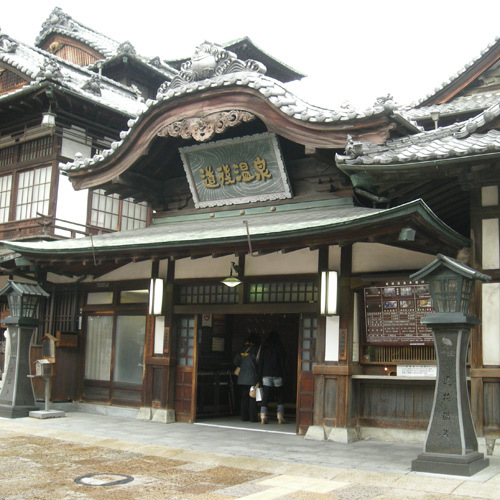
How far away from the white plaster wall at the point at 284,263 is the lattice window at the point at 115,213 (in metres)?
6.43

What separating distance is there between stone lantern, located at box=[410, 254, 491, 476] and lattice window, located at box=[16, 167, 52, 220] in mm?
12400

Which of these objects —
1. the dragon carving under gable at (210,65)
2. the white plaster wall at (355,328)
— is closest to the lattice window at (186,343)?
the white plaster wall at (355,328)

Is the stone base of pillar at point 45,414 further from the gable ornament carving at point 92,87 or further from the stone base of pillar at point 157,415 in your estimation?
the gable ornament carving at point 92,87

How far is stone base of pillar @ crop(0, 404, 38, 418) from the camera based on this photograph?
14055 mm

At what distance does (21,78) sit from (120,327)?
9485mm

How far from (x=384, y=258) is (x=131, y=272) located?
6.44 m

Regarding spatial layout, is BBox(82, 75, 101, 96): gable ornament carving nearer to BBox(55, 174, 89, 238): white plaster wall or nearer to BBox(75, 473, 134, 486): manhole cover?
BBox(55, 174, 89, 238): white plaster wall

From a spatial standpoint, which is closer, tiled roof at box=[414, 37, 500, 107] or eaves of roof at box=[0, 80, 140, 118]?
tiled roof at box=[414, 37, 500, 107]

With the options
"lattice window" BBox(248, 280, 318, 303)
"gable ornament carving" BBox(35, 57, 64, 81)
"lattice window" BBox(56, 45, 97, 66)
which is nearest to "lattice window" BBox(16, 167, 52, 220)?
"gable ornament carving" BBox(35, 57, 64, 81)

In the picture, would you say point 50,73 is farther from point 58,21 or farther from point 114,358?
point 58,21

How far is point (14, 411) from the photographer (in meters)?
14.1

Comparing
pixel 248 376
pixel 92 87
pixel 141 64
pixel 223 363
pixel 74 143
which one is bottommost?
pixel 248 376

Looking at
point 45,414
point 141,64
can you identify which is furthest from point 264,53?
point 45,414

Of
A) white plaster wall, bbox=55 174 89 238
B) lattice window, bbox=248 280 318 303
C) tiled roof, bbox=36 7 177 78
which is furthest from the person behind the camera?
tiled roof, bbox=36 7 177 78
